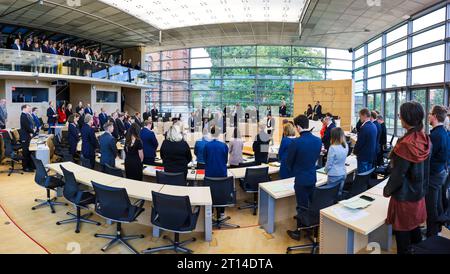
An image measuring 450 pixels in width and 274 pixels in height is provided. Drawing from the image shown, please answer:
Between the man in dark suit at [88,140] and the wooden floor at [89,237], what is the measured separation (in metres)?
1.43

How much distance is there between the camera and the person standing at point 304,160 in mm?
3803

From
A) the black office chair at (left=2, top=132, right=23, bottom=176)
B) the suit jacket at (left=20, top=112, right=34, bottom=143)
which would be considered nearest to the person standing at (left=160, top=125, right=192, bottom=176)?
the suit jacket at (left=20, top=112, right=34, bottom=143)

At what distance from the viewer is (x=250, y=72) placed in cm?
1888

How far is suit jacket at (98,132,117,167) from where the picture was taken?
550cm

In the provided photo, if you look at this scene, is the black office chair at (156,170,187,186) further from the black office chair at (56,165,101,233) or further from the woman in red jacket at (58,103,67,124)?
the woman in red jacket at (58,103,67,124)

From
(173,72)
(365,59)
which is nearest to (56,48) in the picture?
(173,72)

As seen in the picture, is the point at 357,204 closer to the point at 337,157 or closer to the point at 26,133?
the point at 337,157

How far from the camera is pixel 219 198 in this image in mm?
4469

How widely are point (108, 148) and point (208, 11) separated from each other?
31.4 ft

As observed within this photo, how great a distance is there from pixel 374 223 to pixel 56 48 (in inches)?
618

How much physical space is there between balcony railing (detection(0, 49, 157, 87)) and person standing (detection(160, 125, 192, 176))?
33.8ft

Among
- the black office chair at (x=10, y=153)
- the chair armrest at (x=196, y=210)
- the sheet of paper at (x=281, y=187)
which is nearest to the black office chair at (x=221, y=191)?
the chair armrest at (x=196, y=210)

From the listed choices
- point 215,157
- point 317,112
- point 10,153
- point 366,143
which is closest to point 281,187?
point 215,157
